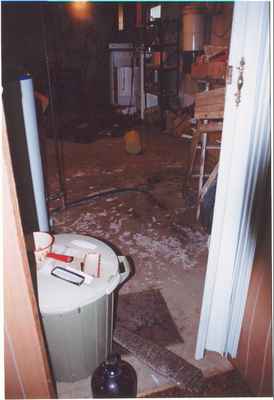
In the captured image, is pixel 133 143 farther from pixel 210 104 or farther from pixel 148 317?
pixel 148 317

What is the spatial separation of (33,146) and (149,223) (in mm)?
1696

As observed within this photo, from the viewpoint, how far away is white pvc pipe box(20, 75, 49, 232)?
6.72 feet

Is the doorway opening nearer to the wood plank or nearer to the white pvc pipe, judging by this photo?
the wood plank

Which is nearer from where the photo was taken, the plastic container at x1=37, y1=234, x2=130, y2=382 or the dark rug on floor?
the plastic container at x1=37, y1=234, x2=130, y2=382

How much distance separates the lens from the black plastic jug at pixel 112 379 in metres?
1.41

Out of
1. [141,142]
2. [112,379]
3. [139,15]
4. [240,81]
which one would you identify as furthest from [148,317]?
[139,15]

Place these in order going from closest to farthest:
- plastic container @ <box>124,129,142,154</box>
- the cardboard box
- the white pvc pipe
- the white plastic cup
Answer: the white plastic cup
the white pvc pipe
the cardboard box
plastic container @ <box>124,129,142,154</box>

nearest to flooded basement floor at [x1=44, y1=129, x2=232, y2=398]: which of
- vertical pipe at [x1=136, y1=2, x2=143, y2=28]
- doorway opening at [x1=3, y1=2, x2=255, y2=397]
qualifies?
doorway opening at [x1=3, y1=2, x2=255, y2=397]

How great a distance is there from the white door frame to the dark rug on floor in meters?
0.14

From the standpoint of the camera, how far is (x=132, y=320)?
219 cm

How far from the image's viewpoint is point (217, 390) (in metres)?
1.70

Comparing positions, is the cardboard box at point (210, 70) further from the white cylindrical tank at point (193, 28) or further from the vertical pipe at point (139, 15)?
the vertical pipe at point (139, 15)

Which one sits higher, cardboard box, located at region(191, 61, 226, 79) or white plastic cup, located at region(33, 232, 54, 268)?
cardboard box, located at region(191, 61, 226, 79)

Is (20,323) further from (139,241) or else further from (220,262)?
(139,241)
